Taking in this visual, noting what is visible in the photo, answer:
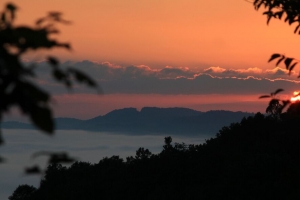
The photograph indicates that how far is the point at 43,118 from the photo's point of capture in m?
1.98

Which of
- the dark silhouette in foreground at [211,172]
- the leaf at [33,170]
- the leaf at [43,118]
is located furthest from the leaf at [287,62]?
the dark silhouette in foreground at [211,172]

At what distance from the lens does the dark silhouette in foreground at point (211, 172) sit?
29.6 m

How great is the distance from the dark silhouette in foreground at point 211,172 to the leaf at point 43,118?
2151cm

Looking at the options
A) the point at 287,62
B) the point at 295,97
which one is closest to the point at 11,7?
the point at 287,62

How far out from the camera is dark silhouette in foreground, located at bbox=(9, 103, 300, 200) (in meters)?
29.6

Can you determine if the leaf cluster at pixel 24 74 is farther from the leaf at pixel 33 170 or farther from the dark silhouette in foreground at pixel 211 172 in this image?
the dark silhouette in foreground at pixel 211 172

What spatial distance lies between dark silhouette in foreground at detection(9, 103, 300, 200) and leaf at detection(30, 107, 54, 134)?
21.5 m

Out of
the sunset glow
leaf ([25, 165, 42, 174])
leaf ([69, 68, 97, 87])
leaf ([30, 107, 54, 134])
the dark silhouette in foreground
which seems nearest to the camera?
leaf ([30, 107, 54, 134])

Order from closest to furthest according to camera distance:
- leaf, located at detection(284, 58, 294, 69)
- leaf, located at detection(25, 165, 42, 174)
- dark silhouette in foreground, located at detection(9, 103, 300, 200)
Result: leaf, located at detection(25, 165, 42, 174) → leaf, located at detection(284, 58, 294, 69) → dark silhouette in foreground, located at detection(9, 103, 300, 200)

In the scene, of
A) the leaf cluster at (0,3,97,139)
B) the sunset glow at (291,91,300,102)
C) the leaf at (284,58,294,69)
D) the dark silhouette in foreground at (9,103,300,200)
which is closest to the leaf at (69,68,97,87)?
the leaf cluster at (0,3,97,139)

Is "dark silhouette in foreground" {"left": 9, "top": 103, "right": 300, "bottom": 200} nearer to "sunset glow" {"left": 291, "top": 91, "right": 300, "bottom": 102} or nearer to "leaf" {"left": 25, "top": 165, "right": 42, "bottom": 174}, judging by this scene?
"sunset glow" {"left": 291, "top": 91, "right": 300, "bottom": 102}

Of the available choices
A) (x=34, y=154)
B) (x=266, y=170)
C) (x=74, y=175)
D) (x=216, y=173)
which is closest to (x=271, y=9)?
(x=34, y=154)

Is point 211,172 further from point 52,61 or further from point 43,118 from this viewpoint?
point 43,118

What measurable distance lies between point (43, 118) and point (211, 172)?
35.6 meters
